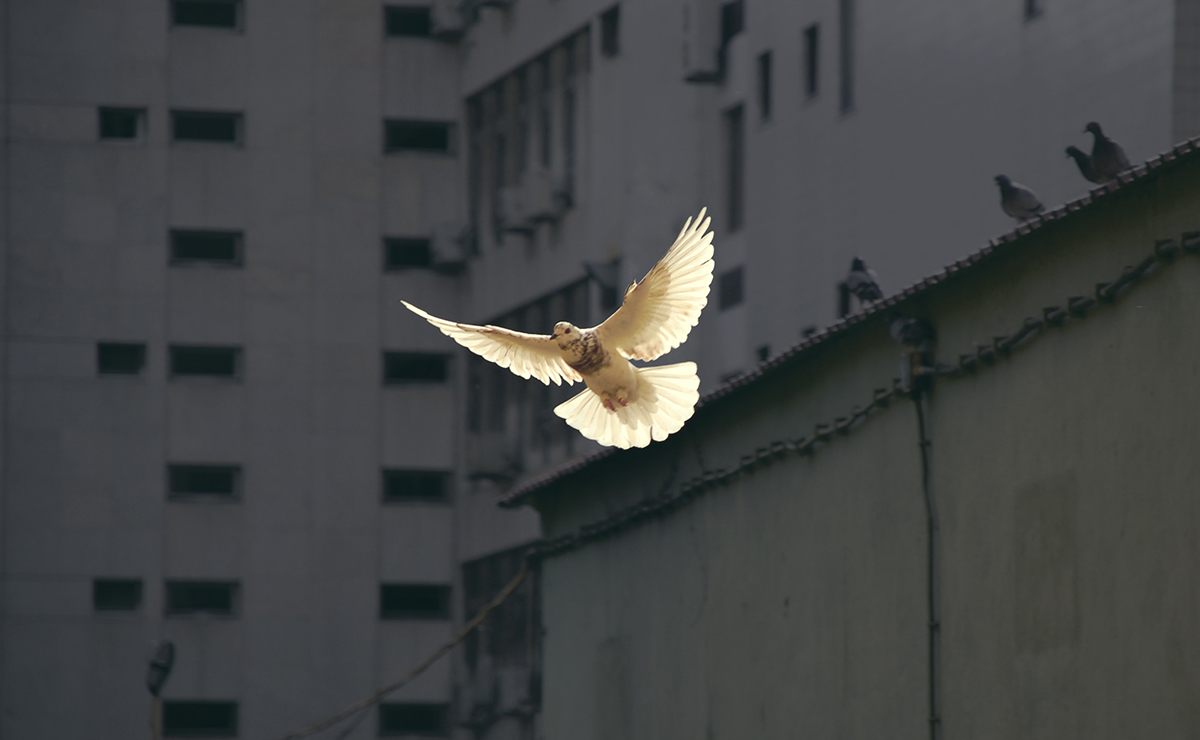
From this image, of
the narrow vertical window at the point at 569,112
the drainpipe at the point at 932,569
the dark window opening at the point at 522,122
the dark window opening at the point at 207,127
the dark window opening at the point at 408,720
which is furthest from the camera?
the dark window opening at the point at 207,127

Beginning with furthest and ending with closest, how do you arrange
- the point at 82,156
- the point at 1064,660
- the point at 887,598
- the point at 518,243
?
the point at 82,156 < the point at 518,243 < the point at 887,598 < the point at 1064,660

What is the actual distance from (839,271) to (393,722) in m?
24.9

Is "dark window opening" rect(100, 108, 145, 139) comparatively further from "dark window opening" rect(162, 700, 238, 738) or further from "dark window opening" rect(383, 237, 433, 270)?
"dark window opening" rect(162, 700, 238, 738)

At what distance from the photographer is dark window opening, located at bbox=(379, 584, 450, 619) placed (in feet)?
190

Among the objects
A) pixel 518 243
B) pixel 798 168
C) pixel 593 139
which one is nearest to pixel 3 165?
pixel 518 243

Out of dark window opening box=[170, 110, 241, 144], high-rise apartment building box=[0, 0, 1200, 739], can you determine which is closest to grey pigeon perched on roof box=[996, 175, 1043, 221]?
high-rise apartment building box=[0, 0, 1200, 739]

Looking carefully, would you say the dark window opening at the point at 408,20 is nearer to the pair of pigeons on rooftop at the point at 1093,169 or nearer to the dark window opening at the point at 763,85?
the dark window opening at the point at 763,85

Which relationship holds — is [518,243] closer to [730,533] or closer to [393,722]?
[393,722]

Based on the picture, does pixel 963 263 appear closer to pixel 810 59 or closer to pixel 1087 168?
pixel 1087 168

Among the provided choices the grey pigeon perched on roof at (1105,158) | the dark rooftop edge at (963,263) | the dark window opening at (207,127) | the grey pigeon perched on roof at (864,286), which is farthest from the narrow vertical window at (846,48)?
the dark window opening at (207,127)

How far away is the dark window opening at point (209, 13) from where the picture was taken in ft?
192

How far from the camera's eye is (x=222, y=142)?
58188 mm

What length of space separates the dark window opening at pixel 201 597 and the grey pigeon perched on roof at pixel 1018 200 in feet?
128

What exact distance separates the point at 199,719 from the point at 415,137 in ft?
53.8
